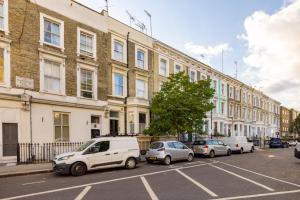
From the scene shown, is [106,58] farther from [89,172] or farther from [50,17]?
[89,172]

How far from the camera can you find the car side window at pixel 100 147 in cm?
1548

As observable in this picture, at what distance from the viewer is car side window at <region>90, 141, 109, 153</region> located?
15.5m

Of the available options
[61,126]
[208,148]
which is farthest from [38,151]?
[208,148]

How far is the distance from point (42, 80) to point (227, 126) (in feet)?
122

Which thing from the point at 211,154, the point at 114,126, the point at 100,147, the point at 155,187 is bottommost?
the point at 211,154

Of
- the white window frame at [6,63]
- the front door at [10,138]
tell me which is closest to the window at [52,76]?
the white window frame at [6,63]

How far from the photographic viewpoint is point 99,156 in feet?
50.9

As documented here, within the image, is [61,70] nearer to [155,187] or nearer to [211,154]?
[155,187]

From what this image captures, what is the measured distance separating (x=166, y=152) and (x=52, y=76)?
947 cm

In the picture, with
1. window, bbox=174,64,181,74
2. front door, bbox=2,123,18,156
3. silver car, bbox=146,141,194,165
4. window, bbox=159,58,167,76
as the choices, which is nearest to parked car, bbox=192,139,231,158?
silver car, bbox=146,141,194,165

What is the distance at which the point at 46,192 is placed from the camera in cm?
1007

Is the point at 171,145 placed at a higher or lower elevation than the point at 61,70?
lower

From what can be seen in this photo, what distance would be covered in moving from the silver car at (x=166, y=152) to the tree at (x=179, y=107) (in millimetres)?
5410

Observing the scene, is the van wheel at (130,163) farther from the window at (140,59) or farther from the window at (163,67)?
the window at (163,67)
